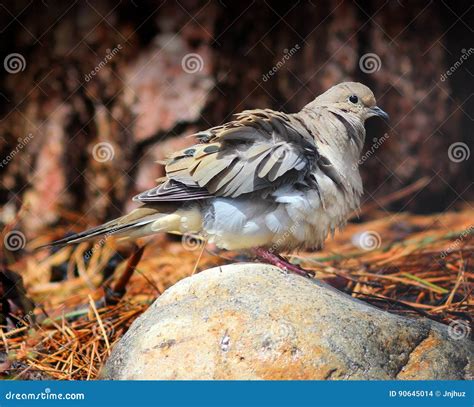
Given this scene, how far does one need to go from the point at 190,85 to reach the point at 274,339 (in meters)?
1.66

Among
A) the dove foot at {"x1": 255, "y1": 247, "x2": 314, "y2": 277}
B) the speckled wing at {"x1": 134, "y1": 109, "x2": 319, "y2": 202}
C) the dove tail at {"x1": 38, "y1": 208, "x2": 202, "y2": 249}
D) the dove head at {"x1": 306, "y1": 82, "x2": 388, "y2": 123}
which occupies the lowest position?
the dove tail at {"x1": 38, "y1": 208, "x2": 202, "y2": 249}

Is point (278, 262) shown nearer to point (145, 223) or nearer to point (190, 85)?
point (145, 223)

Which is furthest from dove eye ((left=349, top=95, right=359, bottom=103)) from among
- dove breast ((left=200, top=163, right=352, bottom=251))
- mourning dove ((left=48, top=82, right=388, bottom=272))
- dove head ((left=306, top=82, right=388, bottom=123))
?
dove breast ((left=200, top=163, right=352, bottom=251))

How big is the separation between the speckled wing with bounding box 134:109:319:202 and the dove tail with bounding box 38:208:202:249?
0.07m

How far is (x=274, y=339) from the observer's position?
2.48 meters

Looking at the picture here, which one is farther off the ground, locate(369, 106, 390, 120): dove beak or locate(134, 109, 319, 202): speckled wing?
locate(369, 106, 390, 120): dove beak

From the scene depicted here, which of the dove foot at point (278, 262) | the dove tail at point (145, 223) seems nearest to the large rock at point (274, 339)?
the dove foot at point (278, 262)

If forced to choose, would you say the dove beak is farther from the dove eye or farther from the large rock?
the large rock

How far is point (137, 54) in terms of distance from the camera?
12.6 feet

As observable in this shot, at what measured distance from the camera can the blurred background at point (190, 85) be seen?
3.71 m

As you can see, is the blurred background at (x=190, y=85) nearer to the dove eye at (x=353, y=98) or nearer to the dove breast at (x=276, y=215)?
the dove eye at (x=353, y=98)

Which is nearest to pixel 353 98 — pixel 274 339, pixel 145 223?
pixel 145 223

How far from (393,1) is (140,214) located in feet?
5.08

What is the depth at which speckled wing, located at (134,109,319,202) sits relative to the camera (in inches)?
112
